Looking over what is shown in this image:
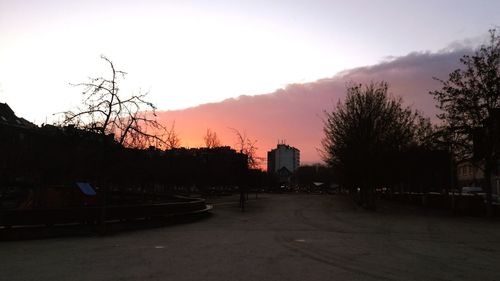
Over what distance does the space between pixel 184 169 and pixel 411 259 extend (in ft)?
163

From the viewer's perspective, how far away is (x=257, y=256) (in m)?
13.7

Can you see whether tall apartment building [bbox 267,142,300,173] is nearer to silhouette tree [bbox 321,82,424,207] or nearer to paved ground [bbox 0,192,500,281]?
silhouette tree [bbox 321,82,424,207]

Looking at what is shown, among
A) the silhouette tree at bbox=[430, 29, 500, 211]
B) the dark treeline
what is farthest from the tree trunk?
the dark treeline

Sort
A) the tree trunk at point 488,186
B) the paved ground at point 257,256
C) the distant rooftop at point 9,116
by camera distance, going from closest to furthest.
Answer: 1. the paved ground at point 257,256
2. the tree trunk at point 488,186
3. the distant rooftop at point 9,116

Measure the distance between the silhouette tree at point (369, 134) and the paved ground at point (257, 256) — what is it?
20977mm

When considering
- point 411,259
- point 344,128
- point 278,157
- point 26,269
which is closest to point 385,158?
point 344,128

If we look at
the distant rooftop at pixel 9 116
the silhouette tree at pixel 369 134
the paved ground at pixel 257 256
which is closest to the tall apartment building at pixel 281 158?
the distant rooftop at pixel 9 116

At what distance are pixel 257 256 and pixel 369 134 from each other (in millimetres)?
30528

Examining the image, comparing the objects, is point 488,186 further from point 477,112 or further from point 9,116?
point 9,116

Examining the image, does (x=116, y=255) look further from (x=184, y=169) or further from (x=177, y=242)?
(x=184, y=169)

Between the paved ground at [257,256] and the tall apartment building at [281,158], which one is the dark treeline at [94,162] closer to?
the paved ground at [257,256]

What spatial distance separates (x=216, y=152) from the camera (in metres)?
73.2

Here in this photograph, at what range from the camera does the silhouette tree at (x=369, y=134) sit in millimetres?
42344

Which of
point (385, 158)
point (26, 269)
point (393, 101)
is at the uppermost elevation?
point (393, 101)
